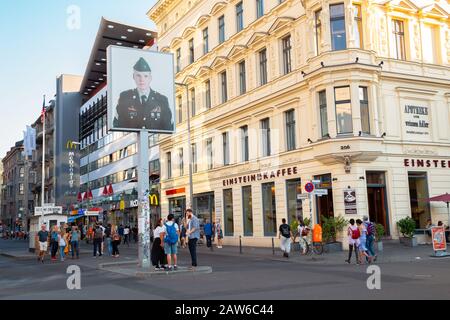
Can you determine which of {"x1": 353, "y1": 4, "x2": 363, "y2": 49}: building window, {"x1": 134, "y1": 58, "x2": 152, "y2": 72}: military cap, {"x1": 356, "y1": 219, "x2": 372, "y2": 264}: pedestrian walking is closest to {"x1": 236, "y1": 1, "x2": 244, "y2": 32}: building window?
{"x1": 353, "y1": 4, "x2": 363, "y2": 49}: building window

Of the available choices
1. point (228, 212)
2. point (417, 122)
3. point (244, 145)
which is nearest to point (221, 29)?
point (244, 145)

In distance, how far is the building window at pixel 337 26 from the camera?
2609 centimetres

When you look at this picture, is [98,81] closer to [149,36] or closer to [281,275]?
[149,36]

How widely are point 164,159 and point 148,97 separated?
25631 mm

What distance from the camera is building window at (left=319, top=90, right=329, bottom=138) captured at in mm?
26141

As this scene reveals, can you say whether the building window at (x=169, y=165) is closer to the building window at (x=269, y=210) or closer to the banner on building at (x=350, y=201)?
the building window at (x=269, y=210)

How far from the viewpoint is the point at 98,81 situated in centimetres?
7400

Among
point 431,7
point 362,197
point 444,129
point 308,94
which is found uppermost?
point 431,7

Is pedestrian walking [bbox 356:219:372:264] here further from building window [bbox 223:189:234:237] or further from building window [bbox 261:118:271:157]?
building window [bbox 223:189:234:237]

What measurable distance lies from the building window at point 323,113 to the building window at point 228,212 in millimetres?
10325

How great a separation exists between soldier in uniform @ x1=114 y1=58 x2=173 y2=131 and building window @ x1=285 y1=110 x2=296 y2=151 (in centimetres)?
1088

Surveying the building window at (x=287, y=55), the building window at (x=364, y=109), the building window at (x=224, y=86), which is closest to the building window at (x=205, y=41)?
the building window at (x=224, y=86)

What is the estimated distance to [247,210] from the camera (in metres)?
33.0
